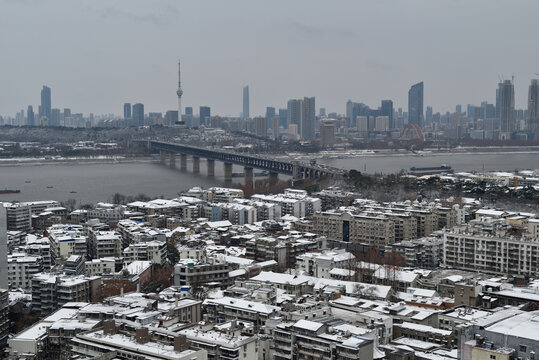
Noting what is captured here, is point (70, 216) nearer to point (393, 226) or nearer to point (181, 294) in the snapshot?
point (393, 226)

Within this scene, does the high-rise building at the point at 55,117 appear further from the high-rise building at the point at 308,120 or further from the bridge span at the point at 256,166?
the bridge span at the point at 256,166

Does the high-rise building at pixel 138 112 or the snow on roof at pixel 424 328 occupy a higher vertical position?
the high-rise building at pixel 138 112

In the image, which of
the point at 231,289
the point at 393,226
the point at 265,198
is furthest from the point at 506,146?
the point at 231,289

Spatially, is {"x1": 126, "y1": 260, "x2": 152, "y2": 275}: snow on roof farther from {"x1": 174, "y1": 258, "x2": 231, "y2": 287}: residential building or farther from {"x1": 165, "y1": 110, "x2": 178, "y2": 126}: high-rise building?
{"x1": 165, "y1": 110, "x2": 178, "y2": 126}: high-rise building

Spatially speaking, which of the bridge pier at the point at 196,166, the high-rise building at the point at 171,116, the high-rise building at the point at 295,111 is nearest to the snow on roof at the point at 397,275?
the bridge pier at the point at 196,166

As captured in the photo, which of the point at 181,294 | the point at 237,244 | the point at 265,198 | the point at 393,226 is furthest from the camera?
the point at 265,198

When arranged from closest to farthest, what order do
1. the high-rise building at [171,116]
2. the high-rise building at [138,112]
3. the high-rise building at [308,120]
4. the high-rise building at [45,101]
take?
the high-rise building at [308,120] → the high-rise building at [171,116] → the high-rise building at [138,112] → the high-rise building at [45,101]
